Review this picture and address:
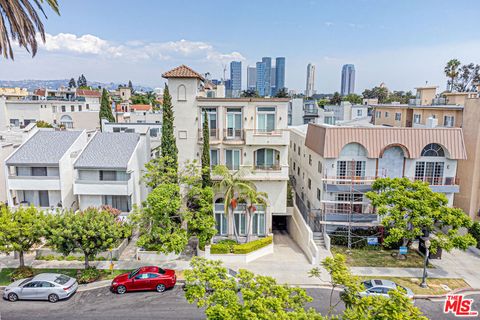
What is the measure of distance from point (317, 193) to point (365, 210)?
173 inches

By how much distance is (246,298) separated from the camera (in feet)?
41.8

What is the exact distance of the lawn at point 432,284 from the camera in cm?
2273

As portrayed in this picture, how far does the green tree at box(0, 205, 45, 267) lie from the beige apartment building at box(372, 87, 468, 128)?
1359 inches

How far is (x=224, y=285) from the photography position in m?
13.6

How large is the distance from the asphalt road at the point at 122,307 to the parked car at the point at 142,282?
1.22 feet

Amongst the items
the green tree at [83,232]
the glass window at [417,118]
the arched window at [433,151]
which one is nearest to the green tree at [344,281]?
the green tree at [83,232]

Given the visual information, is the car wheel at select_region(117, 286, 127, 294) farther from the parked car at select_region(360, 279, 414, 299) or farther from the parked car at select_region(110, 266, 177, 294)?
the parked car at select_region(360, 279, 414, 299)

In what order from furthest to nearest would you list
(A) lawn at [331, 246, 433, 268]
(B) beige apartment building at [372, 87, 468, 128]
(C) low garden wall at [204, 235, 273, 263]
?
(B) beige apartment building at [372, 87, 468, 128] → (C) low garden wall at [204, 235, 273, 263] → (A) lawn at [331, 246, 433, 268]

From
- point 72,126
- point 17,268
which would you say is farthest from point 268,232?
point 72,126

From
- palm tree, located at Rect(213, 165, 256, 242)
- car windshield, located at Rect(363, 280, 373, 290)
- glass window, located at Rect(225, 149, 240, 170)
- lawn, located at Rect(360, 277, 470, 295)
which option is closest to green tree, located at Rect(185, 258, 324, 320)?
car windshield, located at Rect(363, 280, 373, 290)

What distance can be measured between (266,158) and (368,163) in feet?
29.3

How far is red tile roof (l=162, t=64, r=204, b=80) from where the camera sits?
30141mm

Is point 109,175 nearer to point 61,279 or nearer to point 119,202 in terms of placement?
point 119,202

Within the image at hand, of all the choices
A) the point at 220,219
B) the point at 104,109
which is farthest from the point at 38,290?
the point at 104,109
